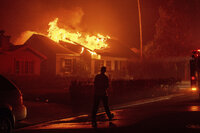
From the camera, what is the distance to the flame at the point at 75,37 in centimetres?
2980

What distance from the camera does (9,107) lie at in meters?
6.95

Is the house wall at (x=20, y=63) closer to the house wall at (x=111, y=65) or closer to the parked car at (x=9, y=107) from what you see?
the house wall at (x=111, y=65)

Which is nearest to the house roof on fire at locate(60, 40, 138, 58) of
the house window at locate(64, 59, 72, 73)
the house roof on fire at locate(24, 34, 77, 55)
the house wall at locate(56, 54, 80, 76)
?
the house wall at locate(56, 54, 80, 76)

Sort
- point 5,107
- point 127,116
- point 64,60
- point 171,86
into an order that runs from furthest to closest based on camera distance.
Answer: point 64,60
point 171,86
point 127,116
point 5,107

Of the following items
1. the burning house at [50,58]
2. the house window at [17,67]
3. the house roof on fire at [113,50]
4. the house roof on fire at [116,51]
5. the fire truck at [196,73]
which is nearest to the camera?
the fire truck at [196,73]

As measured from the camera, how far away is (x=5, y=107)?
684 centimetres

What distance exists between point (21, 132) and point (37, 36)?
69.5ft

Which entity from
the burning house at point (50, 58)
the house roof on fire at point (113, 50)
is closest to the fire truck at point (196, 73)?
the burning house at point (50, 58)

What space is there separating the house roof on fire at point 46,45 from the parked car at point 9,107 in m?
19.9

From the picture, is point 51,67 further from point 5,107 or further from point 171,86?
point 5,107

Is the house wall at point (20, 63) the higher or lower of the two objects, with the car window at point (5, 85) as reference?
higher

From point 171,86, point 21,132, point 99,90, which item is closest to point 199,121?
point 99,90

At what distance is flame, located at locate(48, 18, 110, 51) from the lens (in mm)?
29797

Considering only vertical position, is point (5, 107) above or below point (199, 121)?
above
